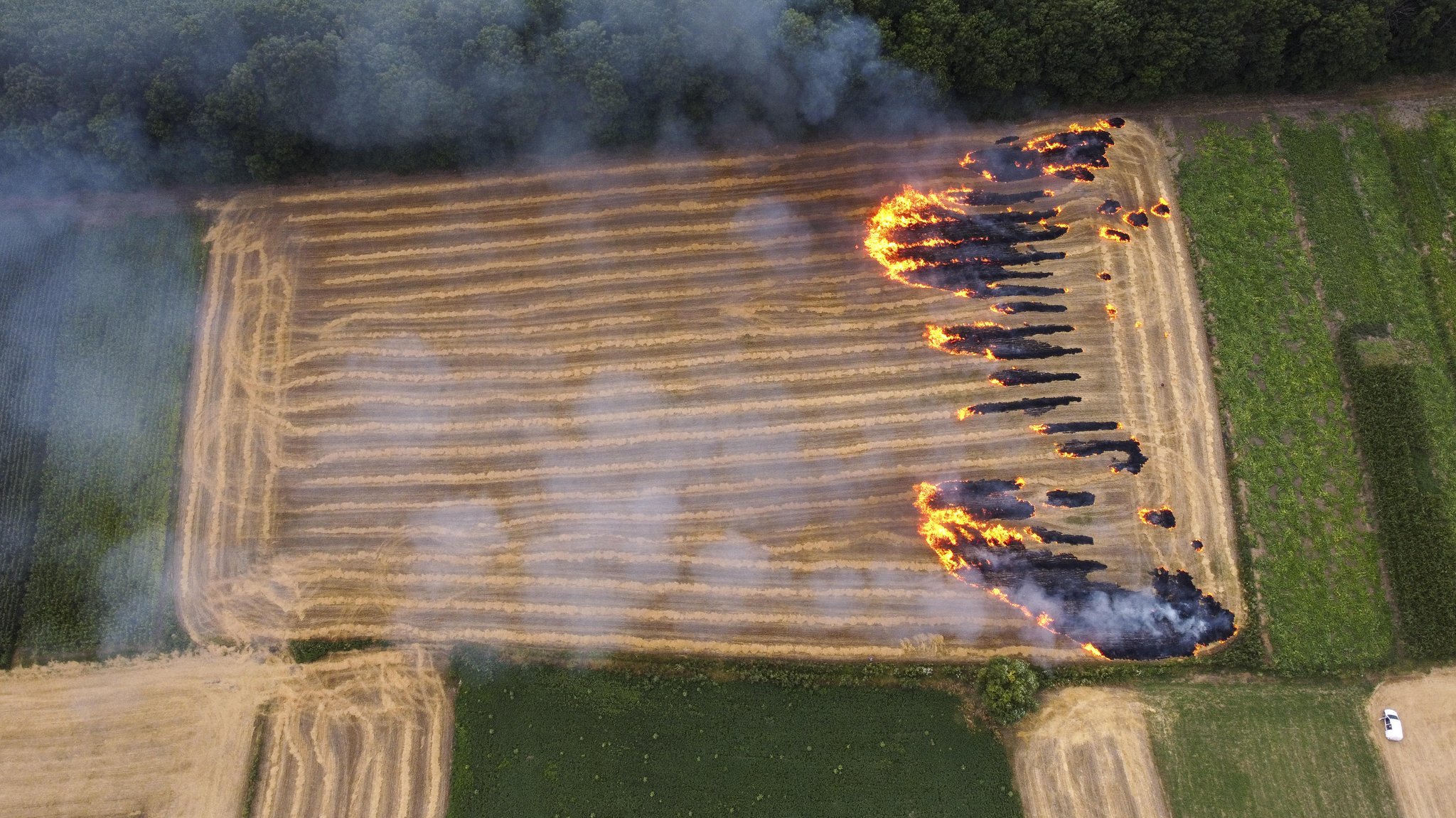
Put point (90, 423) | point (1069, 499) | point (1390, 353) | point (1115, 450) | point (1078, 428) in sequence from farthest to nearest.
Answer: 1. point (90, 423)
2. point (1390, 353)
3. point (1078, 428)
4. point (1115, 450)
5. point (1069, 499)

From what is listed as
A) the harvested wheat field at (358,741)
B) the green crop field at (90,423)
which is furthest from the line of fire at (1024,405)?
the green crop field at (90,423)

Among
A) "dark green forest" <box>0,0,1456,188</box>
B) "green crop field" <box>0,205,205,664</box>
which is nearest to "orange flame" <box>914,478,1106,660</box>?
"dark green forest" <box>0,0,1456,188</box>

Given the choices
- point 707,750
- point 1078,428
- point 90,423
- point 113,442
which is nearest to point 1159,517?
point 1078,428

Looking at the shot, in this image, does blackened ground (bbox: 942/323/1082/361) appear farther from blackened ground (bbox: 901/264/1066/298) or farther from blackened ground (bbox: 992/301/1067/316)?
blackened ground (bbox: 901/264/1066/298)

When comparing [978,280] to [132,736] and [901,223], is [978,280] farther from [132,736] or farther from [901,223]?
[132,736]

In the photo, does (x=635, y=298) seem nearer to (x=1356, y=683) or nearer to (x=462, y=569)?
(x=462, y=569)
